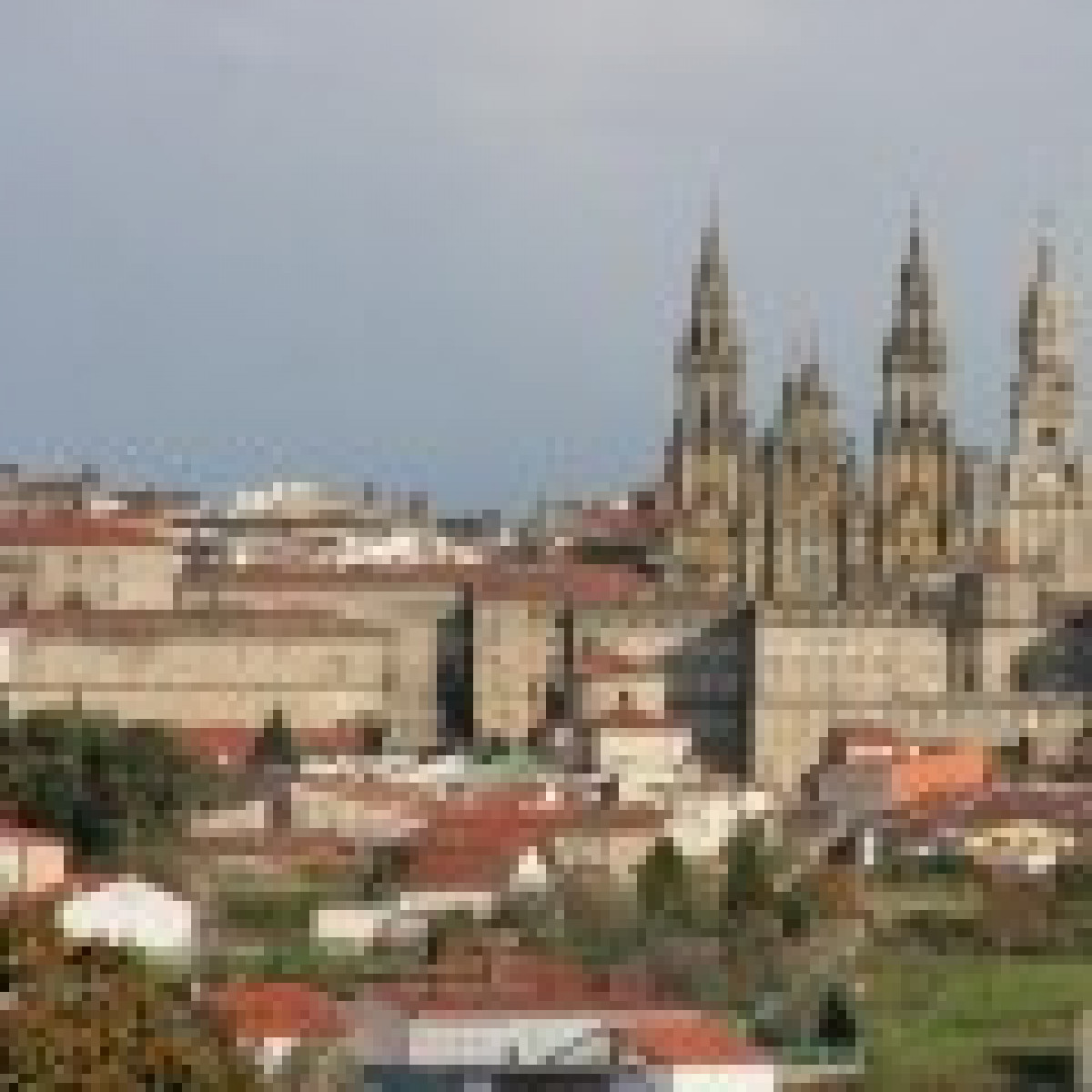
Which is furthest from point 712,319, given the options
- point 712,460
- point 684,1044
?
point 684,1044

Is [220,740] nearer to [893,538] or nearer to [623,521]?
[893,538]

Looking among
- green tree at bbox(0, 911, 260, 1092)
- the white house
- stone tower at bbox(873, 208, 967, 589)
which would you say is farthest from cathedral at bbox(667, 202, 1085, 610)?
green tree at bbox(0, 911, 260, 1092)

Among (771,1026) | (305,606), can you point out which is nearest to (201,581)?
(305,606)

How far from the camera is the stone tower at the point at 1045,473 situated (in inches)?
3465

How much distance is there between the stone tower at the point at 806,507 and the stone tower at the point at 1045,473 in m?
4.07

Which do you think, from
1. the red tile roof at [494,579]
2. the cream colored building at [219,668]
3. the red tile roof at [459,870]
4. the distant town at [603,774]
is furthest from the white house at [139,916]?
the red tile roof at [494,579]

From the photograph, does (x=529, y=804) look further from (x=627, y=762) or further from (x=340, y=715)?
(x=340, y=715)

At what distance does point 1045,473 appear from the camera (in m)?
88.1

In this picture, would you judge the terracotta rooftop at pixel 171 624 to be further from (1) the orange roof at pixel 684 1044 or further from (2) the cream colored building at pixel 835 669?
(1) the orange roof at pixel 684 1044

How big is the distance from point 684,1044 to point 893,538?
4547cm

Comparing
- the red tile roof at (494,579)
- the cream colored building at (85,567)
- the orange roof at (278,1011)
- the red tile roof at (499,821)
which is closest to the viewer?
the orange roof at (278,1011)

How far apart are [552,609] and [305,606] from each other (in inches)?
166

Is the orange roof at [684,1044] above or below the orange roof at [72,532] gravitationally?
below

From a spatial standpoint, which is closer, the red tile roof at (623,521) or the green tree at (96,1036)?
the green tree at (96,1036)
